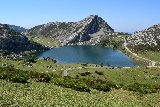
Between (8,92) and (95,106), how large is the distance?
15421mm

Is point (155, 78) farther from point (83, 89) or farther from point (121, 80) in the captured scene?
point (83, 89)

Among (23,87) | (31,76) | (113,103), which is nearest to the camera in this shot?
(113,103)

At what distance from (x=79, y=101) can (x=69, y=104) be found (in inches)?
153

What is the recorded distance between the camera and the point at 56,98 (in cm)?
5822

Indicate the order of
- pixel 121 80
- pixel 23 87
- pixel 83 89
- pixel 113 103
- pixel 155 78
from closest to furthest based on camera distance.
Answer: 1. pixel 113 103
2. pixel 23 87
3. pixel 83 89
4. pixel 121 80
5. pixel 155 78

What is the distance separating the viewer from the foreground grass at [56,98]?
171 feet

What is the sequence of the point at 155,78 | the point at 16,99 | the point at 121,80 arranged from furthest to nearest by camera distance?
1. the point at 155,78
2. the point at 121,80
3. the point at 16,99

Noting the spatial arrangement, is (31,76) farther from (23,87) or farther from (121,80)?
(121,80)

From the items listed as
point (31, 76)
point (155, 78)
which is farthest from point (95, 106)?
point (155, 78)

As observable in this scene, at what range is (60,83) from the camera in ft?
250

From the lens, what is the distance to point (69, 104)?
5478cm

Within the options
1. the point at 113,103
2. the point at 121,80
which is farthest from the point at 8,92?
the point at 121,80

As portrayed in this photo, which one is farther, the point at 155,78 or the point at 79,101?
the point at 155,78

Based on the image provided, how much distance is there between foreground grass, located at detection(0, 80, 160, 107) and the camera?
52219 mm
